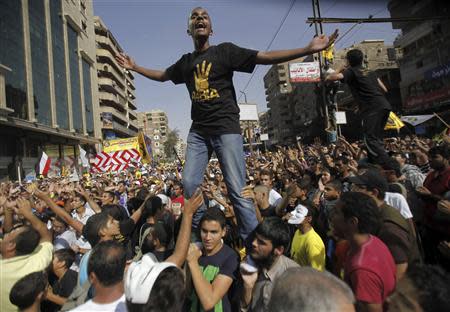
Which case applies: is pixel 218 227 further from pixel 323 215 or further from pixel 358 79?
pixel 358 79

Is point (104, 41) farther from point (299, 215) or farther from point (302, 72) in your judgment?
point (299, 215)

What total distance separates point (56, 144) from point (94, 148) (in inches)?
482

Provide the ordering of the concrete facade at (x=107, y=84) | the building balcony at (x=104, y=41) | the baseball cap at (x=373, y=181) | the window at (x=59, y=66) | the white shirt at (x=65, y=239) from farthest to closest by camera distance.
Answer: the building balcony at (x=104, y=41) < the concrete facade at (x=107, y=84) < the window at (x=59, y=66) < the white shirt at (x=65, y=239) < the baseball cap at (x=373, y=181)

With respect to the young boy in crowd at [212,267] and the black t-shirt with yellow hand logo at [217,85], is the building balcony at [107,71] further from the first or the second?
the young boy in crowd at [212,267]

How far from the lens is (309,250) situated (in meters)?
3.36

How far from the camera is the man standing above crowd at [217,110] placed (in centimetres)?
299

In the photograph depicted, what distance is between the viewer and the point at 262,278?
2.52m

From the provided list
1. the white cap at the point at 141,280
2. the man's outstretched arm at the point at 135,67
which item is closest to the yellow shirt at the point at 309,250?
the white cap at the point at 141,280

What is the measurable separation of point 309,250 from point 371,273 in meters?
1.41

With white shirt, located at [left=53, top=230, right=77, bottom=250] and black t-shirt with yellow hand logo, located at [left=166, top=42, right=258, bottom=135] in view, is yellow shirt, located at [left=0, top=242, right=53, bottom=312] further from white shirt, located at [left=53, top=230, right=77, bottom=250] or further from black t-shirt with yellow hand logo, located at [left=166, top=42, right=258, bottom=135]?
black t-shirt with yellow hand logo, located at [left=166, top=42, right=258, bottom=135]

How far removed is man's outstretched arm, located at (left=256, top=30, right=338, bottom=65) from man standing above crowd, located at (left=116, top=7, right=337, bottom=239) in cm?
1

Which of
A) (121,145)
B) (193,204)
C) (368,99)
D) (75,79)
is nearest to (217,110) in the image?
(193,204)

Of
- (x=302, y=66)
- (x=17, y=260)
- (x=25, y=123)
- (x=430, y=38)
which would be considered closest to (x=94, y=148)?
(x=25, y=123)

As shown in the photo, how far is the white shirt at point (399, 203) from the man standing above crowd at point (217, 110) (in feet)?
5.39
